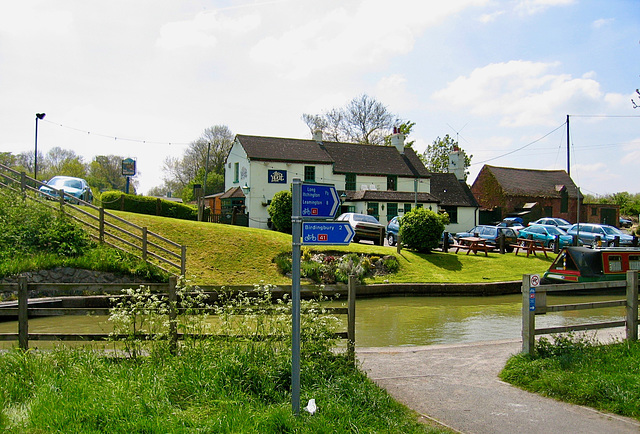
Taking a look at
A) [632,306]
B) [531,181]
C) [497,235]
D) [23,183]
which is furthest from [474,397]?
[531,181]

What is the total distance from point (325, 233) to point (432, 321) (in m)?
9.99

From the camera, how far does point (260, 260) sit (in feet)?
67.9

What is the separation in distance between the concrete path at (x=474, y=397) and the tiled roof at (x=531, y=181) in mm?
45693

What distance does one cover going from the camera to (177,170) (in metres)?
77.2

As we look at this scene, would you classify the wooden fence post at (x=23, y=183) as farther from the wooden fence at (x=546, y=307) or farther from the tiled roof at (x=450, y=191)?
the tiled roof at (x=450, y=191)

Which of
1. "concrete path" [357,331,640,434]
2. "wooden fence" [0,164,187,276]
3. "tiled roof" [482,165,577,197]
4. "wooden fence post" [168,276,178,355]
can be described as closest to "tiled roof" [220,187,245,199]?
"wooden fence" [0,164,187,276]

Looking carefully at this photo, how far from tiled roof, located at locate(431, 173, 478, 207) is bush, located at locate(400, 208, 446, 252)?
21064mm

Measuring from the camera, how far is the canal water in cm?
1184

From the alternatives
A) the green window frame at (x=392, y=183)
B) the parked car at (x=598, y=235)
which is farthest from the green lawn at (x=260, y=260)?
the green window frame at (x=392, y=183)

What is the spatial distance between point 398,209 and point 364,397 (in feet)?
119

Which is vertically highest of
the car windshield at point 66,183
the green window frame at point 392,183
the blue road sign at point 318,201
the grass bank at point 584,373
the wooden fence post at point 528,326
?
the green window frame at point 392,183

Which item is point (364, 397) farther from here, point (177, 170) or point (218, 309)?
Answer: point (177, 170)

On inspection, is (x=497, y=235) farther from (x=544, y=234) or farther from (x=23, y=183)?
(x=23, y=183)

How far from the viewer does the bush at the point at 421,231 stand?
24.9m
